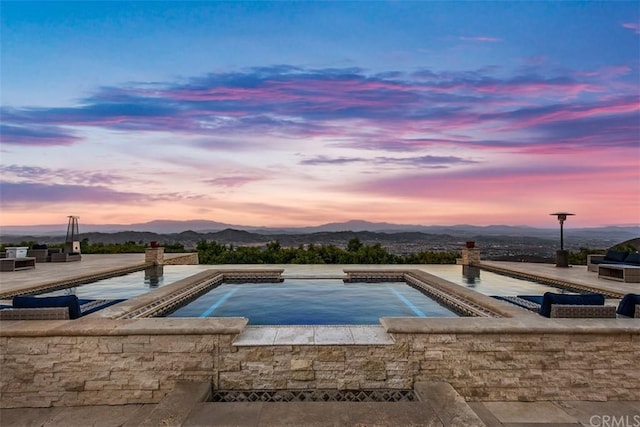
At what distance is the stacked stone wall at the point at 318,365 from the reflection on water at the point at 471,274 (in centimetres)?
510

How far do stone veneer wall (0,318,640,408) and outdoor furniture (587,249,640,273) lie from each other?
8575 mm

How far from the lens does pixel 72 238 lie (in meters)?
17.6

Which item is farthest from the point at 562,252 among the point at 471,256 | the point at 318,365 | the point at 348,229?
the point at 348,229

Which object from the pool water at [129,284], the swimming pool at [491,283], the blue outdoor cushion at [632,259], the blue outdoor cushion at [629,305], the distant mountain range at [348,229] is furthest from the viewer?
the distant mountain range at [348,229]

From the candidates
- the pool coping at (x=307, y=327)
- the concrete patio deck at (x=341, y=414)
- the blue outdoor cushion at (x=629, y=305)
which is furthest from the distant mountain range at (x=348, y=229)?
the concrete patio deck at (x=341, y=414)

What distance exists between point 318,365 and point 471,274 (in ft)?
30.8

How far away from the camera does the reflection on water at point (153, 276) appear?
1072 cm

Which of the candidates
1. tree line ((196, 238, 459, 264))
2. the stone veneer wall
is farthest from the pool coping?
tree line ((196, 238, 459, 264))

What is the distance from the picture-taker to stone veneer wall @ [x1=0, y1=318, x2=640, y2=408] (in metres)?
4.88

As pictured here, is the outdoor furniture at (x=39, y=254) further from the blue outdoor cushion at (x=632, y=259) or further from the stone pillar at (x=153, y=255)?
the blue outdoor cushion at (x=632, y=259)

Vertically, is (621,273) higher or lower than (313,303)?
higher

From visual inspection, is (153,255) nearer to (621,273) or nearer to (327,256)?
(327,256)

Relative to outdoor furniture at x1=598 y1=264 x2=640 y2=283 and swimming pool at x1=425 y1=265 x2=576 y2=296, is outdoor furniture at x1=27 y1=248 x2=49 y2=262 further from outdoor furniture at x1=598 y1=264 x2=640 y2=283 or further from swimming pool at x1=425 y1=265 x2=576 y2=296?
outdoor furniture at x1=598 y1=264 x2=640 y2=283

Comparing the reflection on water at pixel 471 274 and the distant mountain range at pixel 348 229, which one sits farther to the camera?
the distant mountain range at pixel 348 229
